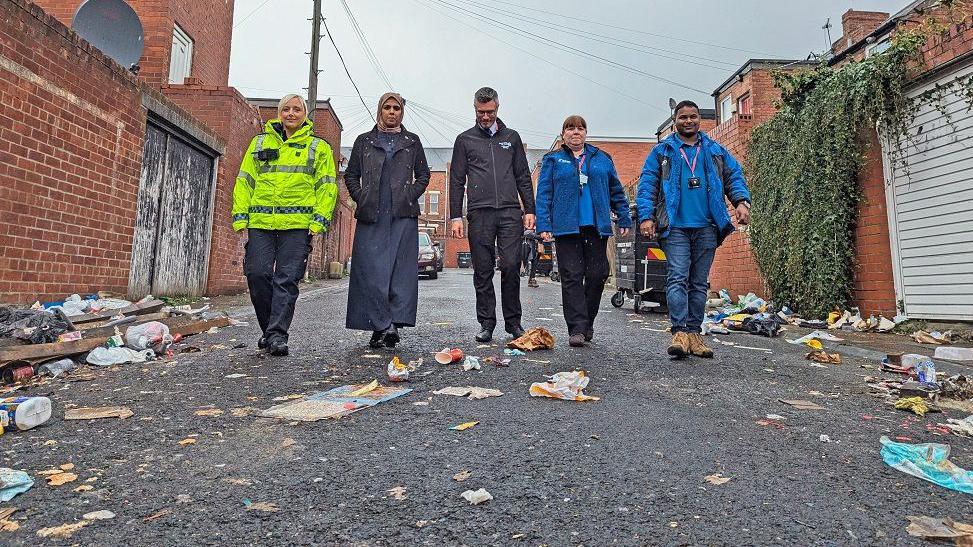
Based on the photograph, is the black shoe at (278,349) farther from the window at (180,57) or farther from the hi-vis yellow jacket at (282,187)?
the window at (180,57)

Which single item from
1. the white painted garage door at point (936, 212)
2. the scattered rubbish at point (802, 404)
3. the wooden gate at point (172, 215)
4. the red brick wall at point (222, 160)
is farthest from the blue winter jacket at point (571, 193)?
the red brick wall at point (222, 160)

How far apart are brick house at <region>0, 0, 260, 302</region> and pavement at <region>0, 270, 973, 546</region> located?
306cm

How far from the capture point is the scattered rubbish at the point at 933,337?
5809mm

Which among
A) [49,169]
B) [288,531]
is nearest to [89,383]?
[288,531]

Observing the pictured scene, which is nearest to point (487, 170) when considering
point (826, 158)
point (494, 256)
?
point (494, 256)

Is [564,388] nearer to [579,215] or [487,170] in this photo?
[579,215]

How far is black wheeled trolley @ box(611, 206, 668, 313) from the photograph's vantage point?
8.41m

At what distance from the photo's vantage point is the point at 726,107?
2330cm

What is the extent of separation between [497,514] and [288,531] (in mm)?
568

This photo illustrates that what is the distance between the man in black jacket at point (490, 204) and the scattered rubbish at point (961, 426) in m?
3.04

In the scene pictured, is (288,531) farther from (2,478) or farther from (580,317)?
(580,317)

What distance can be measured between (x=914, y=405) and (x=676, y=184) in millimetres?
2297

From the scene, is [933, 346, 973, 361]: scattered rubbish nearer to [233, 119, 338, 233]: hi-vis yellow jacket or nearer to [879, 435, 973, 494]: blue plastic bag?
[879, 435, 973, 494]: blue plastic bag

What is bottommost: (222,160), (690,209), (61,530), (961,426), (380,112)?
(61,530)
